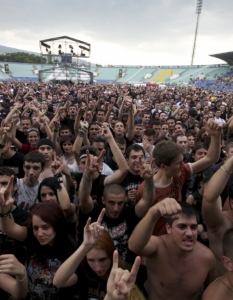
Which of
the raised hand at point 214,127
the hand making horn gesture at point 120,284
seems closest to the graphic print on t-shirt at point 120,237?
the hand making horn gesture at point 120,284

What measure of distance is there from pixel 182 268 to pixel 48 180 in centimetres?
161

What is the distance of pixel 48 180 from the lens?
3016 millimetres

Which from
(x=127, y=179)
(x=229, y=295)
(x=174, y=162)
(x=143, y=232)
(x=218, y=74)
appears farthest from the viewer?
(x=218, y=74)

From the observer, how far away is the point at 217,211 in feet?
7.47

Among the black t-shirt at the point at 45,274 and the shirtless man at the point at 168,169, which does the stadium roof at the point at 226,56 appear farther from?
the black t-shirt at the point at 45,274

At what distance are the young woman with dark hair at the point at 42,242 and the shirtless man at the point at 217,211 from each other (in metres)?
1.13

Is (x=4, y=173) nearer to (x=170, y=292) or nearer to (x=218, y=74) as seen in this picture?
(x=170, y=292)

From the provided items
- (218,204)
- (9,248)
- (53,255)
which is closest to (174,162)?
(218,204)

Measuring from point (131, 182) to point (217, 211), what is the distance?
4.77 ft

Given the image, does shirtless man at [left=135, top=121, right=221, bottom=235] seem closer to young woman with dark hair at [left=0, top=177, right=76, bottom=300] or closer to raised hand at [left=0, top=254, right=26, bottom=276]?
young woman with dark hair at [left=0, top=177, right=76, bottom=300]

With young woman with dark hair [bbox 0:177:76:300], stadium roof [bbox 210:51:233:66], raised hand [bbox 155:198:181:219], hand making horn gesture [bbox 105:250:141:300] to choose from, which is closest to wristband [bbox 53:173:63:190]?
young woman with dark hair [bbox 0:177:76:300]

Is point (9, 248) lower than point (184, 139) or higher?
lower

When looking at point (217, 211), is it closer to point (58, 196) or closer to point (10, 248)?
point (58, 196)

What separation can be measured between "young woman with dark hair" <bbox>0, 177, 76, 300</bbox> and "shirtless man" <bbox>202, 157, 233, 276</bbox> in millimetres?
1130
